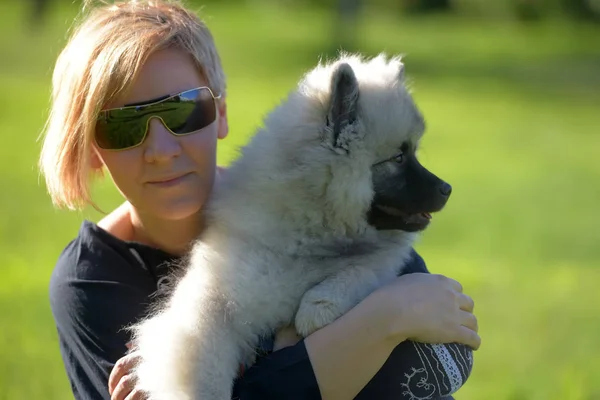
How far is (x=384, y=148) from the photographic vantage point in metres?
2.82

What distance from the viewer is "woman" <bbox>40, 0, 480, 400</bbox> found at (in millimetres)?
2537

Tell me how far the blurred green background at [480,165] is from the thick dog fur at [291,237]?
0.35 metres

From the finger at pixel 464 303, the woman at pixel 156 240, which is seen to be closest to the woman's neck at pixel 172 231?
the woman at pixel 156 240

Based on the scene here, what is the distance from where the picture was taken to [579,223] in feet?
30.8

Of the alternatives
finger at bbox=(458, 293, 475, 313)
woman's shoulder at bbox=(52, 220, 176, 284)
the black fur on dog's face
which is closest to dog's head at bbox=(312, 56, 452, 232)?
the black fur on dog's face

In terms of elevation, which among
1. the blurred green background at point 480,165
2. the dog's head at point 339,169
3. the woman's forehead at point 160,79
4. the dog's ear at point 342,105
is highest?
the woman's forehead at point 160,79

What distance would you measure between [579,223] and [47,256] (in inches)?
215

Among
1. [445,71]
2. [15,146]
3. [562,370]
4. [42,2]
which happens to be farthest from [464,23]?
[562,370]

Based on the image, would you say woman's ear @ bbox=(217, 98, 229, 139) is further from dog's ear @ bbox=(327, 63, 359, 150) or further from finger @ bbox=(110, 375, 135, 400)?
finger @ bbox=(110, 375, 135, 400)

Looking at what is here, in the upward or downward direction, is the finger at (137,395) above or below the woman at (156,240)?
below

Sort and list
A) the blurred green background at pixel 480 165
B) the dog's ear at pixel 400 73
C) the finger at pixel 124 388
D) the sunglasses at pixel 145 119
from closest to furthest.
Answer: the finger at pixel 124 388
the sunglasses at pixel 145 119
the dog's ear at pixel 400 73
the blurred green background at pixel 480 165

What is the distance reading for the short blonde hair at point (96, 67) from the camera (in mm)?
2879

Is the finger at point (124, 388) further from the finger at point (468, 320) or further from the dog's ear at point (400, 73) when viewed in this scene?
the dog's ear at point (400, 73)

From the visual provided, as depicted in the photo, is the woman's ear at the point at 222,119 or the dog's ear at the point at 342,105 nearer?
the dog's ear at the point at 342,105
